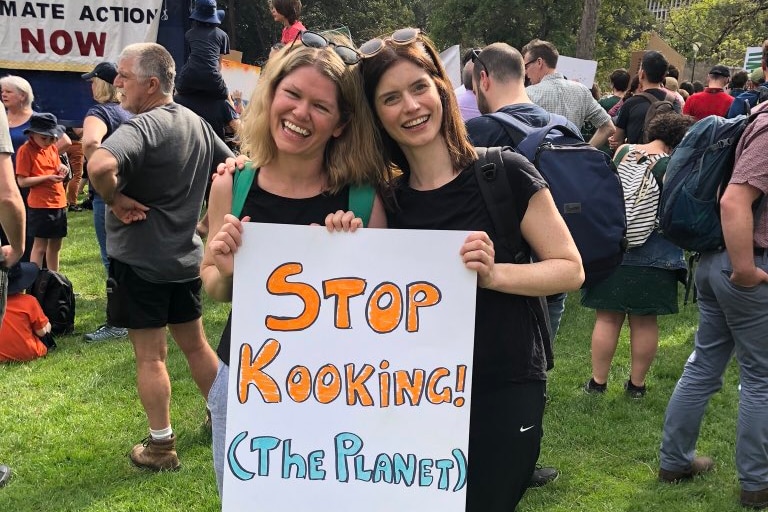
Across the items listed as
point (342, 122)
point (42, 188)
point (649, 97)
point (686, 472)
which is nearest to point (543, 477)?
point (686, 472)

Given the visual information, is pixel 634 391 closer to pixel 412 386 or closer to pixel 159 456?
pixel 159 456

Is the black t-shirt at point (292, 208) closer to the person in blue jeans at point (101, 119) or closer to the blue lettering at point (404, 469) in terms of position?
the blue lettering at point (404, 469)

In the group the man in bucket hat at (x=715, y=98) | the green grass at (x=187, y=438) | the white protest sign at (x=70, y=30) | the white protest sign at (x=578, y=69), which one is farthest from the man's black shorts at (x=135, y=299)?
the white protest sign at (x=578, y=69)

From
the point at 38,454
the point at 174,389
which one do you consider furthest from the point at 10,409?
the point at 174,389

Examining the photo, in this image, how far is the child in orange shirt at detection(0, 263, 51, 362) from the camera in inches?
193

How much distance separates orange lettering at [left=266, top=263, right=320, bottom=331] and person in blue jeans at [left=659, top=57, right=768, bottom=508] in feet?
6.04

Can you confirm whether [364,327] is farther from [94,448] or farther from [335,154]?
[94,448]

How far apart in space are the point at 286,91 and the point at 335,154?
20 centimetres

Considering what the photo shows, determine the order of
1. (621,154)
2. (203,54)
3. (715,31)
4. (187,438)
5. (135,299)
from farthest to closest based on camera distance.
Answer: (715,31) < (203,54) < (621,154) < (187,438) < (135,299)

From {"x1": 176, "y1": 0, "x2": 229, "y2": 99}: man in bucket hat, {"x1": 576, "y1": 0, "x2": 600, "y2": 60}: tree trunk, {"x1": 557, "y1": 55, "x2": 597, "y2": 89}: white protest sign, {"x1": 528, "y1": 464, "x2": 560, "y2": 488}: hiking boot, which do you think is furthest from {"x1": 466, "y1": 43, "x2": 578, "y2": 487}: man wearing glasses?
{"x1": 576, "y1": 0, "x2": 600, "y2": 60}: tree trunk

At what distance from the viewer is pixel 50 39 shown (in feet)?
27.1

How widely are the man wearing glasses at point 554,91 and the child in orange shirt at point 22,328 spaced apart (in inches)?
146

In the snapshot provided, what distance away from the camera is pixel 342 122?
1.86 metres

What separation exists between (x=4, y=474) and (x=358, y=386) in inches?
101
